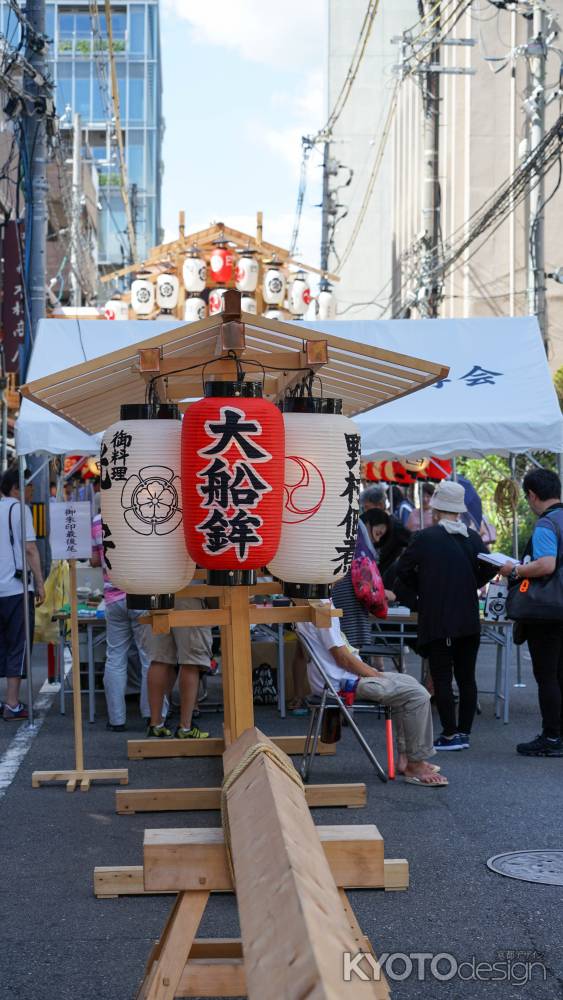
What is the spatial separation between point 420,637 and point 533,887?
3.27m

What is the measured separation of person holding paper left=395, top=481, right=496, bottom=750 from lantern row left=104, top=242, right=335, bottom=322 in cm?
1395

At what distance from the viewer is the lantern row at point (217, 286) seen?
22.4m

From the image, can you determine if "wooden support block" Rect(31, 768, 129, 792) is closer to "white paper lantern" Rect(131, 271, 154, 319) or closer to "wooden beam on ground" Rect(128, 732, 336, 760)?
"wooden beam on ground" Rect(128, 732, 336, 760)

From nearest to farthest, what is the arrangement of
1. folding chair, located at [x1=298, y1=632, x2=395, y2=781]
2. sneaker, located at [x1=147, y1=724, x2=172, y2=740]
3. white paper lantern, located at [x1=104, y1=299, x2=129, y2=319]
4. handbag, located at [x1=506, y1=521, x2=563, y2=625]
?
1. folding chair, located at [x1=298, y1=632, x2=395, y2=781]
2. handbag, located at [x1=506, y1=521, x2=563, y2=625]
3. sneaker, located at [x1=147, y1=724, x2=172, y2=740]
4. white paper lantern, located at [x1=104, y1=299, x2=129, y2=319]

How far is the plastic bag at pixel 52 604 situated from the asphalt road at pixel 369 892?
6.73 feet

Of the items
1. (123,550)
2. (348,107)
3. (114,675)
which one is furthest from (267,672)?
(348,107)

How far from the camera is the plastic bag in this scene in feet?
36.7

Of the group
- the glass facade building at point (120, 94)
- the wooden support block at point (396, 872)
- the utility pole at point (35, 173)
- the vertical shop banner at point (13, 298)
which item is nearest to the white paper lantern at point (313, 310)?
the vertical shop banner at point (13, 298)

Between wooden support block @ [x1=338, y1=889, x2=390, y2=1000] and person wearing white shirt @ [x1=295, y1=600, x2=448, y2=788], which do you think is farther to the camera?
person wearing white shirt @ [x1=295, y1=600, x2=448, y2=788]

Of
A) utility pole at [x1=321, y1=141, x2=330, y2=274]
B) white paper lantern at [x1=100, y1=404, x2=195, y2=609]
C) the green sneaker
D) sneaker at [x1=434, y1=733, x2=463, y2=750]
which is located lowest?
sneaker at [x1=434, y1=733, x2=463, y2=750]

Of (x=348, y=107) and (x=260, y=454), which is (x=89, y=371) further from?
(x=348, y=107)

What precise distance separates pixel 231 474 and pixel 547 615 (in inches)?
134

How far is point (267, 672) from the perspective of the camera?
10.6m

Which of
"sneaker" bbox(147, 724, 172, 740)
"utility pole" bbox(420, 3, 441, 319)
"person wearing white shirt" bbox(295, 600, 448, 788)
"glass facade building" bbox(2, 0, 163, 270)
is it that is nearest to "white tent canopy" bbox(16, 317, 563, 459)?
"sneaker" bbox(147, 724, 172, 740)
